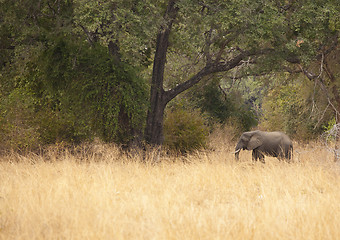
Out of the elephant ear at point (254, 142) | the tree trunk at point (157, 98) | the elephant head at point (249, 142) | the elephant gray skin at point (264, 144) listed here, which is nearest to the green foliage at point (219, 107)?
the elephant gray skin at point (264, 144)

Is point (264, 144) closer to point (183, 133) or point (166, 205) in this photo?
point (183, 133)

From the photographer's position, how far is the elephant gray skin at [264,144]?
15.9m

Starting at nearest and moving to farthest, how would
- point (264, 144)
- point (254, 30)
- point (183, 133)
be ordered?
1. point (254, 30)
2. point (264, 144)
3. point (183, 133)

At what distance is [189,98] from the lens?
26.5 metres

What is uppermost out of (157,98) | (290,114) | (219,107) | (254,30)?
(254,30)

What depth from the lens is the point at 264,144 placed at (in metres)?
16.0

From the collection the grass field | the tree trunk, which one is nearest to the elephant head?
the tree trunk

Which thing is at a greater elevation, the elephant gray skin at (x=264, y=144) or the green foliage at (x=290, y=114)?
the green foliage at (x=290, y=114)

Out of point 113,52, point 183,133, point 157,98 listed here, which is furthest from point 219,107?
point 113,52

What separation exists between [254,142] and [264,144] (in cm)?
51

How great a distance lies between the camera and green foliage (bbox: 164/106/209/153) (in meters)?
18.4

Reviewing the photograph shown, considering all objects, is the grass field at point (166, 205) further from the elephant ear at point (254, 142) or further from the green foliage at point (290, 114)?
the green foliage at point (290, 114)

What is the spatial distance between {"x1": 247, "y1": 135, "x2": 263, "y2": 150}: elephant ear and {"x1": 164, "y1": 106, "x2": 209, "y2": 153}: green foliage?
3.22 metres

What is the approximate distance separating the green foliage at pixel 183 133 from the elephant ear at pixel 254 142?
10.6 feet
